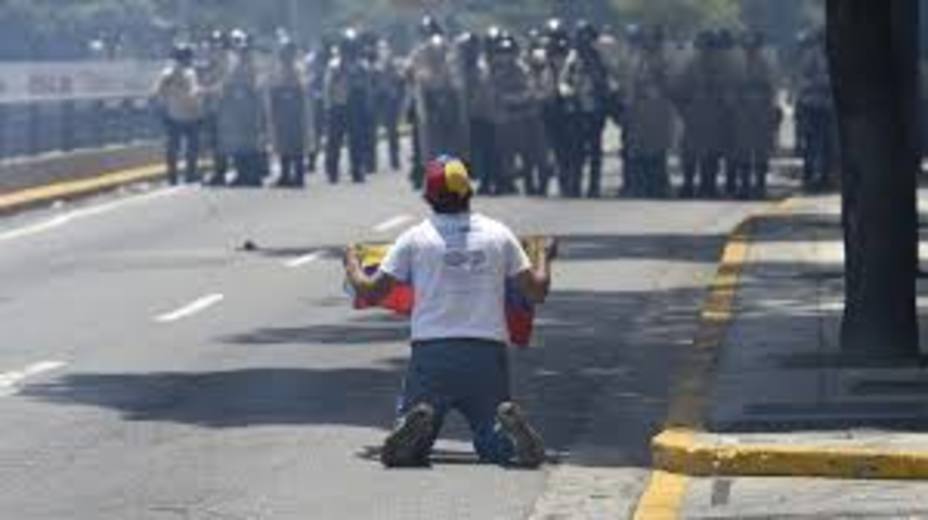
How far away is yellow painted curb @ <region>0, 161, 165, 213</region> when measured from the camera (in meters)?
38.3

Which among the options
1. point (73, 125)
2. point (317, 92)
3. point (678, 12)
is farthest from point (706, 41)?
point (678, 12)

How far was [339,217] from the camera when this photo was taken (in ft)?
116

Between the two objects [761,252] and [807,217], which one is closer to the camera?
[761,252]

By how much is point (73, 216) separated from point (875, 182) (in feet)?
67.8

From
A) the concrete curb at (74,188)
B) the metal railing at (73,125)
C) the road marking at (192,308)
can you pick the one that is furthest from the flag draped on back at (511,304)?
the metal railing at (73,125)

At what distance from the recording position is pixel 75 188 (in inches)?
1614

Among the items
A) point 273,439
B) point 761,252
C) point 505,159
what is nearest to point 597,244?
point 761,252

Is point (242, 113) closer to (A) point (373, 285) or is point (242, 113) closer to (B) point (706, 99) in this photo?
(B) point (706, 99)

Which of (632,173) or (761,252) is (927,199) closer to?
(632,173)

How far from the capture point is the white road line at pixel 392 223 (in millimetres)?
32772

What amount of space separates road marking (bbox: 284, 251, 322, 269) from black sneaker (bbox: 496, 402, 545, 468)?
44.3 feet

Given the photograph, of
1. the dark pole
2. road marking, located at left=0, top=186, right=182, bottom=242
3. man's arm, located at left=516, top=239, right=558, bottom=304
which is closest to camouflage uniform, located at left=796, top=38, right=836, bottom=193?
road marking, located at left=0, top=186, right=182, bottom=242

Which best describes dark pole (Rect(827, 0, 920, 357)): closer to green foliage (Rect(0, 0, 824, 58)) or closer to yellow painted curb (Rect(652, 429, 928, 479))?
yellow painted curb (Rect(652, 429, 928, 479))

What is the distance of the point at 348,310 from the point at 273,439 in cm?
784
